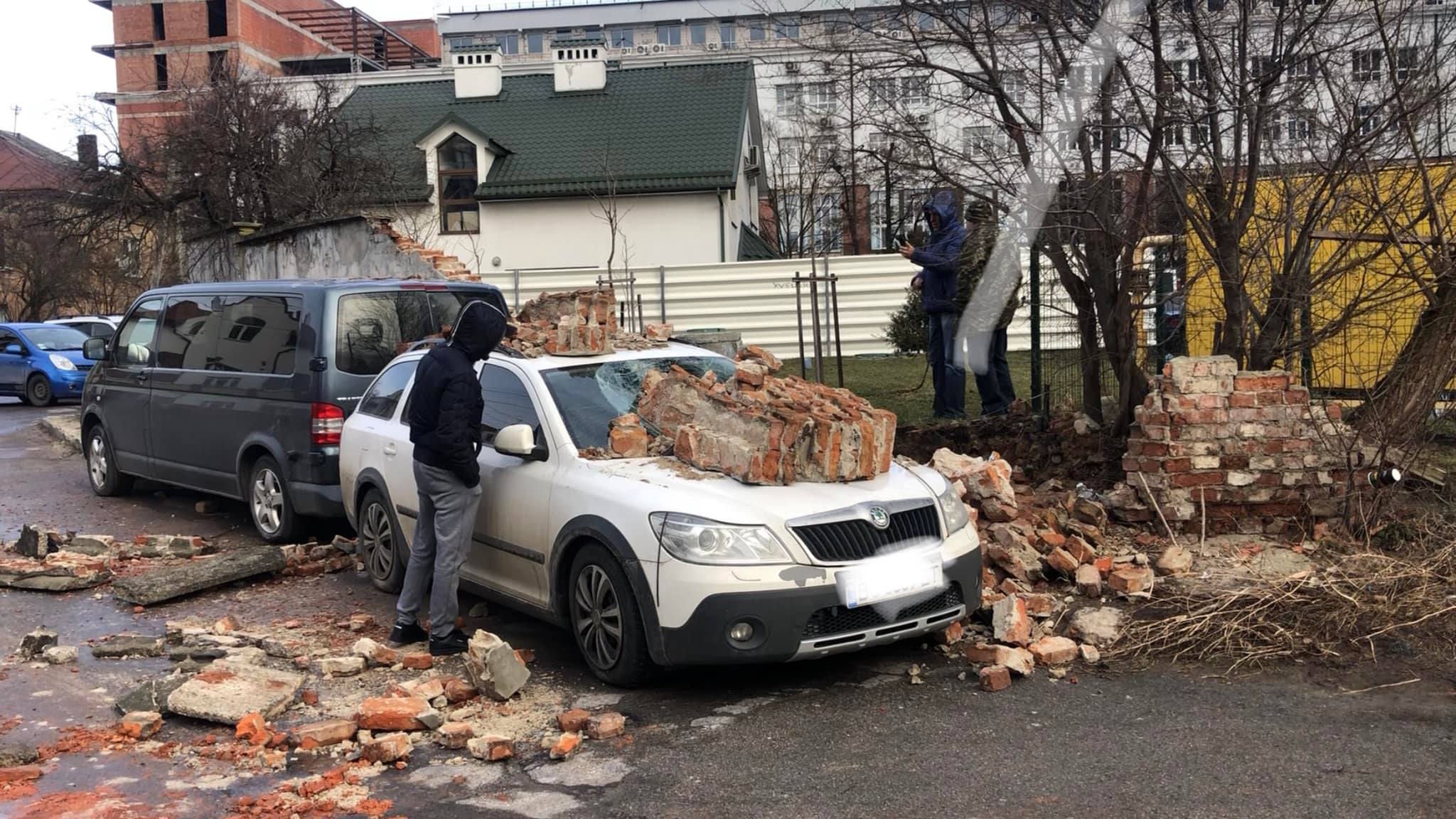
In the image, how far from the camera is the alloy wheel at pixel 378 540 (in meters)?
7.29

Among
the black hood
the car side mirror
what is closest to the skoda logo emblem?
the car side mirror

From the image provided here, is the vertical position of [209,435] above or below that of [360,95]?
below

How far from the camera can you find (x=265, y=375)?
872cm

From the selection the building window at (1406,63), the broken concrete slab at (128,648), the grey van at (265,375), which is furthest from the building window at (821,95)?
the broken concrete slab at (128,648)

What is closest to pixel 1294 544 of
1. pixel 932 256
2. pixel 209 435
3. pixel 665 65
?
pixel 932 256

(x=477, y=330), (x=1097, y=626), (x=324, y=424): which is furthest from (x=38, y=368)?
(x=1097, y=626)

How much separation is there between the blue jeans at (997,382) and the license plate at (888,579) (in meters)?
5.21

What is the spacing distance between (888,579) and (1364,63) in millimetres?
4918

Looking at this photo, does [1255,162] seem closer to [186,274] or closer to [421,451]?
[421,451]

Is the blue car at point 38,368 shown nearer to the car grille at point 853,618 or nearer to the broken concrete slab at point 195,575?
the broken concrete slab at point 195,575

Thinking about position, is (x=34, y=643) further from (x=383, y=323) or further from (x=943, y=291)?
(x=943, y=291)

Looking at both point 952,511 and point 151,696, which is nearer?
point 151,696

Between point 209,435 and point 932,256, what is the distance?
6132mm

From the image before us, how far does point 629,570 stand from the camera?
205 inches
